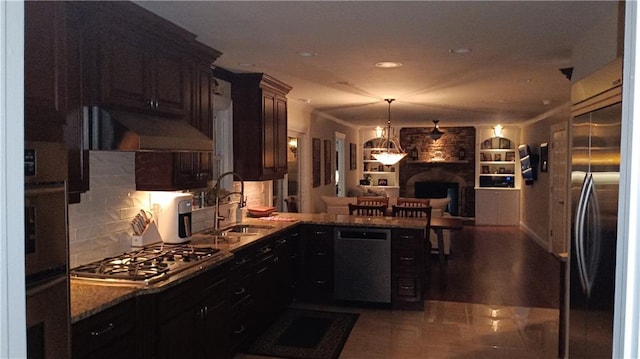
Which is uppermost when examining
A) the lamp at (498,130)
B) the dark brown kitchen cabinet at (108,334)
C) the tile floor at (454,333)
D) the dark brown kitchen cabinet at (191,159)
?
the lamp at (498,130)

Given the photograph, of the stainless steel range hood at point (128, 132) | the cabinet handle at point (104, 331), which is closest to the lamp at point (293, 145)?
the stainless steel range hood at point (128, 132)

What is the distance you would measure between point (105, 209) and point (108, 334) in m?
1.15

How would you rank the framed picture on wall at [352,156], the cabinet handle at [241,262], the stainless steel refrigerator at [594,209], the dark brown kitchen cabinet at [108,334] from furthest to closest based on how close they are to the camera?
1. the framed picture on wall at [352,156]
2. the cabinet handle at [241,262]
3. the stainless steel refrigerator at [594,209]
4. the dark brown kitchen cabinet at [108,334]

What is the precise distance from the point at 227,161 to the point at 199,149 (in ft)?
5.71

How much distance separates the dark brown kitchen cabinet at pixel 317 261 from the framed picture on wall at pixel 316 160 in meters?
2.82

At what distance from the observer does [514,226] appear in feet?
38.0

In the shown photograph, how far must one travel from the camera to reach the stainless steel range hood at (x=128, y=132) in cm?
266

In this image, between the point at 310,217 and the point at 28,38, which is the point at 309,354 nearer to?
the point at 310,217

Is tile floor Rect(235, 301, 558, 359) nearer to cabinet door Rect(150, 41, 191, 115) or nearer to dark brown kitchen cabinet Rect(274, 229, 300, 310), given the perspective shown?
dark brown kitchen cabinet Rect(274, 229, 300, 310)

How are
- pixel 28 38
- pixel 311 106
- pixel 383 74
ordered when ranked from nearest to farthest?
1. pixel 28 38
2. pixel 383 74
3. pixel 311 106

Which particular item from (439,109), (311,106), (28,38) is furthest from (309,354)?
(439,109)

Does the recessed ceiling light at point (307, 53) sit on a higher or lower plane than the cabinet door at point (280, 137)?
higher

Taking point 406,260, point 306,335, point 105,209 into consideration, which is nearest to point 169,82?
point 105,209

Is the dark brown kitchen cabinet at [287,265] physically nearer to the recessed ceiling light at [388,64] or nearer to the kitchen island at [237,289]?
the kitchen island at [237,289]
